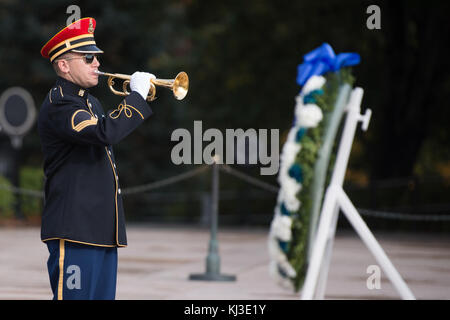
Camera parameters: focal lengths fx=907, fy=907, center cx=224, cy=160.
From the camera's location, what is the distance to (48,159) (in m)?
4.87

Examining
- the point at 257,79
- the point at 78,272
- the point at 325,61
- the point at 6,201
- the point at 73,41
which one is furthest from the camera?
the point at 257,79

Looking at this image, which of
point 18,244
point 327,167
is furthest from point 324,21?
point 327,167

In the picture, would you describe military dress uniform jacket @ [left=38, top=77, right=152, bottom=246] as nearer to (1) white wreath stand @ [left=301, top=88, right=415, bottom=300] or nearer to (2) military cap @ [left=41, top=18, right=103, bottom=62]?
(2) military cap @ [left=41, top=18, right=103, bottom=62]

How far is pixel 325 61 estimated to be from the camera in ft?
A: 19.9

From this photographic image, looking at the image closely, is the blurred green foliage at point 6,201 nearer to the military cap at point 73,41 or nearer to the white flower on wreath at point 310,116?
the white flower on wreath at point 310,116

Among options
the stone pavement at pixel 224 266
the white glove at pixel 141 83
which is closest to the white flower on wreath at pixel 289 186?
the white glove at pixel 141 83

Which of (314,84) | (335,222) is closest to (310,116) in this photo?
(314,84)

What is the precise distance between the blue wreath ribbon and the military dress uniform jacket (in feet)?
5.38

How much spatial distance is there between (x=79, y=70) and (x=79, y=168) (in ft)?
1.80

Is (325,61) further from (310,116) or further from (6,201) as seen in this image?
(6,201)

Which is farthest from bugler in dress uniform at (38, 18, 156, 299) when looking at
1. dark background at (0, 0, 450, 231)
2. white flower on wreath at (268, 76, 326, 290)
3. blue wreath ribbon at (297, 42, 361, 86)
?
dark background at (0, 0, 450, 231)

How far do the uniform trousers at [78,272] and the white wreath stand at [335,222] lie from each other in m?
1.45

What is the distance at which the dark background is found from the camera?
1941cm

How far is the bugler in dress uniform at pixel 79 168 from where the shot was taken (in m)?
4.70
